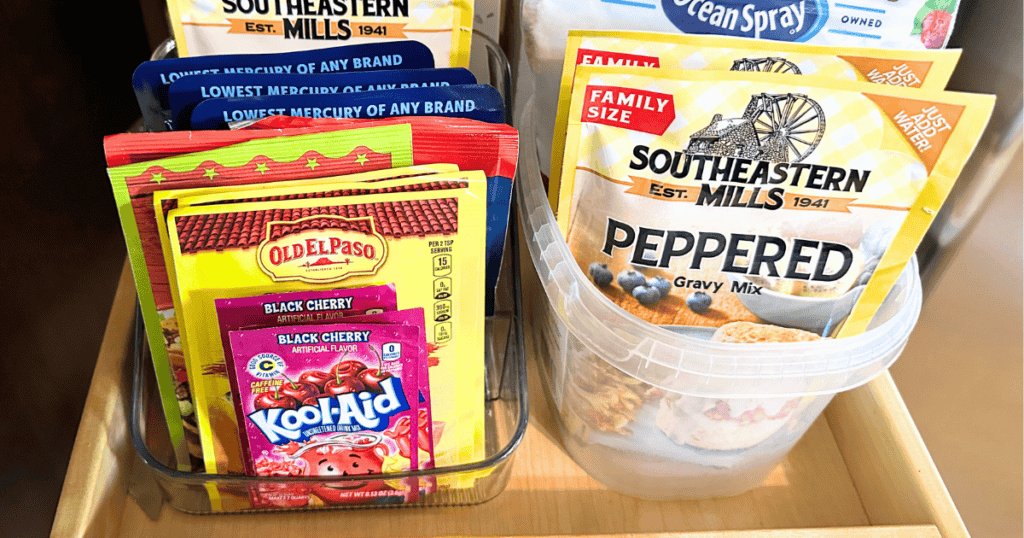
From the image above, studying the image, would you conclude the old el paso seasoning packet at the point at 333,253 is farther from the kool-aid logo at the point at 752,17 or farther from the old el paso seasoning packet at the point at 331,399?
the kool-aid logo at the point at 752,17

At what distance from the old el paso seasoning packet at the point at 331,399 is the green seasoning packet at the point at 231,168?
0.21 ft

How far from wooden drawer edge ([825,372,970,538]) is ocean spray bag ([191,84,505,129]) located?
1.45 feet

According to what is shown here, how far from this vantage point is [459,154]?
20.2 inches

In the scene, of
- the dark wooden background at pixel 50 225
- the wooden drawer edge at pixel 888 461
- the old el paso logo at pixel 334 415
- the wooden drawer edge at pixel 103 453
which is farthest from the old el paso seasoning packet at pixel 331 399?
the wooden drawer edge at pixel 888 461

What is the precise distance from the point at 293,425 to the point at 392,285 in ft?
0.45

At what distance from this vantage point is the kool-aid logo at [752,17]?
56 centimetres

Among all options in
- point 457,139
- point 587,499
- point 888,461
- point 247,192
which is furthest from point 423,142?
point 888,461

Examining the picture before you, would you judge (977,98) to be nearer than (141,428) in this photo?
Yes

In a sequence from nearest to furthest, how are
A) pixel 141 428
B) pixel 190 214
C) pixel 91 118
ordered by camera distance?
pixel 190 214 < pixel 141 428 < pixel 91 118

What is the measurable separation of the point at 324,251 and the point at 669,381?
0.27 metres

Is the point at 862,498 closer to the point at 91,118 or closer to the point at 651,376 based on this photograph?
the point at 651,376

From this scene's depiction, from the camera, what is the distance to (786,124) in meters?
0.49

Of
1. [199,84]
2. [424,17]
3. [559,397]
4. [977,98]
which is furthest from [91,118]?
[977,98]

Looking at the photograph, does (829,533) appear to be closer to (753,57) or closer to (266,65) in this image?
(753,57)
